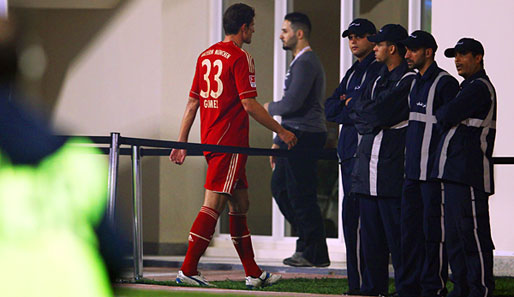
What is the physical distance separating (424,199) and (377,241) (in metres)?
0.44

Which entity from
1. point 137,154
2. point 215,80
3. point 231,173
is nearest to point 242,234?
point 231,173

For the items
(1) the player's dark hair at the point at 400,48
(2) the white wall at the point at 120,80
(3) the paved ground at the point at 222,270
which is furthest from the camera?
(2) the white wall at the point at 120,80

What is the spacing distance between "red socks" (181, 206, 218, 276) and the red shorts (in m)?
0.16

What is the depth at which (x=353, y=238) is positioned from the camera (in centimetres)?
612

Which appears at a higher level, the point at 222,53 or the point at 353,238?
the point at 222,53

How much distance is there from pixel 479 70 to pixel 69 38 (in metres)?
5.66

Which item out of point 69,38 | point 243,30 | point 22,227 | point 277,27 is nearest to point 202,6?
point 277,27

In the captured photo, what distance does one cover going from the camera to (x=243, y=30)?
6633 millimetres

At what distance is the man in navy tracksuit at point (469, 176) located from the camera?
18.0ft

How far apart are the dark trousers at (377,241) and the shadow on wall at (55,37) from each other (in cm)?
494

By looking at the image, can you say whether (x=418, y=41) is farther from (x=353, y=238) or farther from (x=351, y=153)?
(x=353, y=238)

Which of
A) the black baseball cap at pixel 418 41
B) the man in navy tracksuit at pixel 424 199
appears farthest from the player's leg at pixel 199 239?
the black baseball cap at pixel 418 41

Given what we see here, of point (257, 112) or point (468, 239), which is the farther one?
point (257, 112)

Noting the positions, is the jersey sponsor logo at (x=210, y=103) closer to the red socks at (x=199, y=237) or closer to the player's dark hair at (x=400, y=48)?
the red socks at (x=199, y=237)
